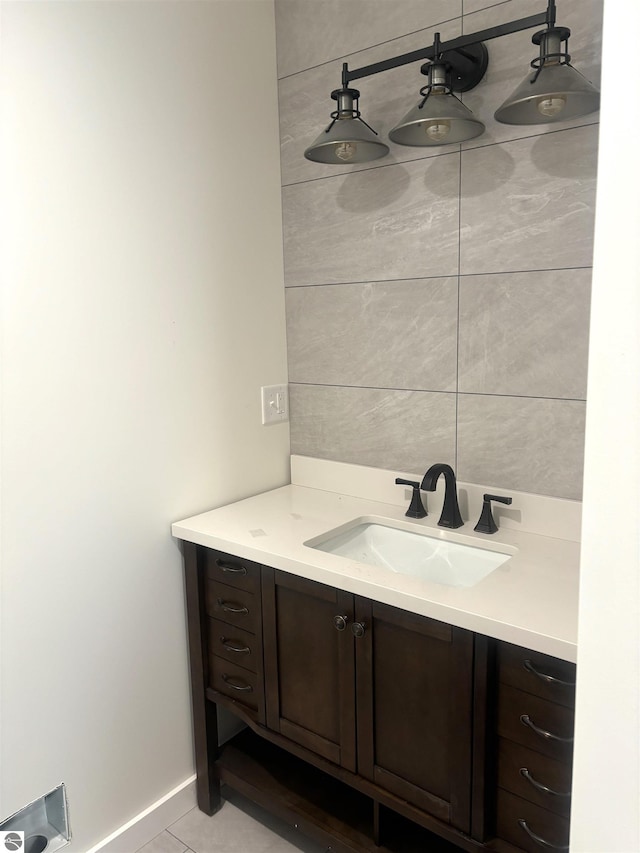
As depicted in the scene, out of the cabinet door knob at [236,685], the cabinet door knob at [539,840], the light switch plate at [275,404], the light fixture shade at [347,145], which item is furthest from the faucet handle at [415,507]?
the light fixture shade at [347,145]

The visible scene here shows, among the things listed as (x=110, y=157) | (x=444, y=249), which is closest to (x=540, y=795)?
(x=444, y=249)

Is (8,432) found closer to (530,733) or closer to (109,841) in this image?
(109,841)

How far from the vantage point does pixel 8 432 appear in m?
1.42

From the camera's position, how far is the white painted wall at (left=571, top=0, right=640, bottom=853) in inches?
18.2

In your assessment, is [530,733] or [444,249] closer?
[530,733]

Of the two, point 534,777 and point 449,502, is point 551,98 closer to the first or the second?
point 449,502

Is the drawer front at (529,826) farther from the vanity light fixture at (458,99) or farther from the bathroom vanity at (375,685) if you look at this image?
the vanity light fixture at (458,99)

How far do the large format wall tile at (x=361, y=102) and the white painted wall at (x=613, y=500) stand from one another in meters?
1.34

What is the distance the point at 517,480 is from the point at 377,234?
2.67 ft

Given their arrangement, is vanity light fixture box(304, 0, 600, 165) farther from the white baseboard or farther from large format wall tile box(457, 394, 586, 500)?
the white baseboard

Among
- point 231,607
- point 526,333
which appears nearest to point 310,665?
point 231,607

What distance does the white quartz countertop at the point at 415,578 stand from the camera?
1.19 meters

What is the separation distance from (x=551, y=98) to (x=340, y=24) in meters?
0.83

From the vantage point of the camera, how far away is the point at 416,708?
1.37 meters
